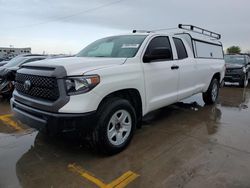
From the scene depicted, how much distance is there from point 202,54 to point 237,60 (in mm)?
7438

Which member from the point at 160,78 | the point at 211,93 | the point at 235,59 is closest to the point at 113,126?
the point at 160,78

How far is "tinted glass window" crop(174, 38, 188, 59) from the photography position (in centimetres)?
513

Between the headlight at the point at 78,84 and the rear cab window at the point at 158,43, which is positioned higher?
the rear cab window at the point at 158,43

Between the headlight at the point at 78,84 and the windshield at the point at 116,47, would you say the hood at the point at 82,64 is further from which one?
the windshield at the point at 116,47

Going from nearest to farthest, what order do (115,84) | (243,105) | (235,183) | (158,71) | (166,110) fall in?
(235,183) < (115,84) < (158,71) < (166,110) < (243,105)

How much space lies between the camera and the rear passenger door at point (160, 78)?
4109mm

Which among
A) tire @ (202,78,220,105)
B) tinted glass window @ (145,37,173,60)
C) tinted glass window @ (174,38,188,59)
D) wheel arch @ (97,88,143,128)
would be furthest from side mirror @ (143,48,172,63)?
tire @ (202,78,220,105)

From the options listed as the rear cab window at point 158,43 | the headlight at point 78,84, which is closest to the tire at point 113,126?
the headlight at point 78,84

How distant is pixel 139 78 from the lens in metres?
3.86

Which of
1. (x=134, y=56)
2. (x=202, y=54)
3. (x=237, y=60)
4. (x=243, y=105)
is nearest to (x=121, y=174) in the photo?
(x=134, y=56)

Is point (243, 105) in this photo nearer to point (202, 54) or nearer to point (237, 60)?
point (202, 54)

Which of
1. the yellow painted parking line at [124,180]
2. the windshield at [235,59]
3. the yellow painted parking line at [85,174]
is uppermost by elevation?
the windshield at [235,59]

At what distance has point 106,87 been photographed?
324 cm

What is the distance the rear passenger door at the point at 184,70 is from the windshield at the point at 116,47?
1.18 m
